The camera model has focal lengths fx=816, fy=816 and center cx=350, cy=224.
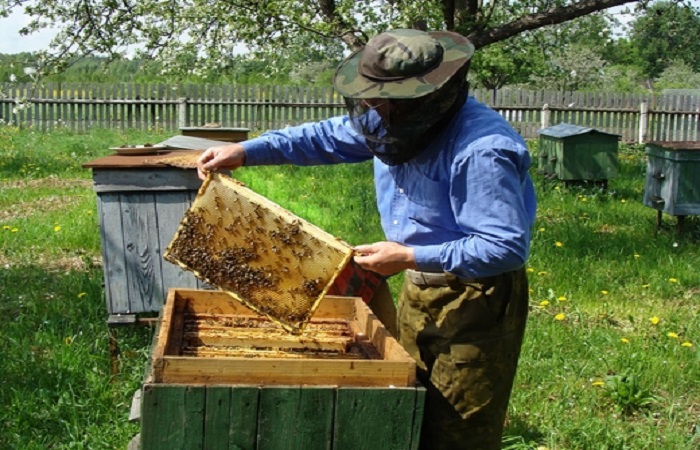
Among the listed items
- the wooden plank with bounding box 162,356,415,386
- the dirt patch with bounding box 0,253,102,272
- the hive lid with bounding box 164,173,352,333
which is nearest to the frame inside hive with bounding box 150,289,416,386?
the wooden plank with bounding box 162,356,415,386

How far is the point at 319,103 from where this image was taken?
59.7ft

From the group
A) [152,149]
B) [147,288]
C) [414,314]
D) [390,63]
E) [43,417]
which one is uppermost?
[390,63]

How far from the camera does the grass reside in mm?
3463

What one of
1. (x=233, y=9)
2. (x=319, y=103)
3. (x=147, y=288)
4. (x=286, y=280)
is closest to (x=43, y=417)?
(x=147, y=288)

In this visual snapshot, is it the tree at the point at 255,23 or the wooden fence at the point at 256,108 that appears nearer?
the tree at the point at 255,23

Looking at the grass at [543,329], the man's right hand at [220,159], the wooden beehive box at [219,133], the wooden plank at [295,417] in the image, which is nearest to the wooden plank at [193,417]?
the wooden plank at [295,417]

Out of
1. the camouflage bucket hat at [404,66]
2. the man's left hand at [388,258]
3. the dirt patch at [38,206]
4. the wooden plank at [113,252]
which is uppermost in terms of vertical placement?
the camouflage bucket hat at [404,66]

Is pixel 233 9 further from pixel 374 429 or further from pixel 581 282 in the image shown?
pixel 374 429

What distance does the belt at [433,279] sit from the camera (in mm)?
2311

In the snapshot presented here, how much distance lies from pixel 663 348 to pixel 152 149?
114 inches

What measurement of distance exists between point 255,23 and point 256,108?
6.76 m

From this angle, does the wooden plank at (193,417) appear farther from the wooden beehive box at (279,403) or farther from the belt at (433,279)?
the belt at (433,279)

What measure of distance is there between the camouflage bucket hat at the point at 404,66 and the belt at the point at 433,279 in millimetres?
559

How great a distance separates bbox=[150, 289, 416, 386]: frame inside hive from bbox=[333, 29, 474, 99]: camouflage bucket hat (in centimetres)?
69
